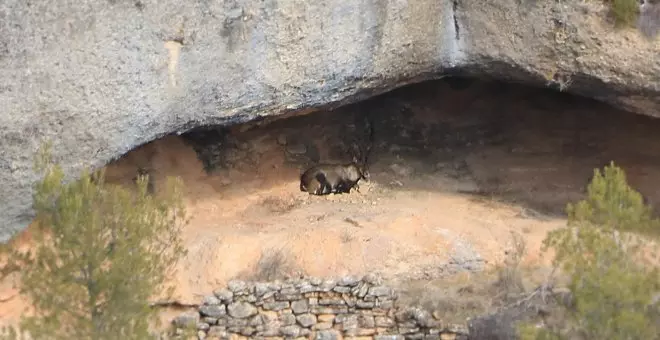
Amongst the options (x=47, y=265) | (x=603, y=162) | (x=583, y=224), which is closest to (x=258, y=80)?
(x=47, y=265)

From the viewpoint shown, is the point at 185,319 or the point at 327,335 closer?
the point at 185,319

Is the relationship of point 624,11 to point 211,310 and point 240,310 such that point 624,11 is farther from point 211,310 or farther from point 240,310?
point 211,310

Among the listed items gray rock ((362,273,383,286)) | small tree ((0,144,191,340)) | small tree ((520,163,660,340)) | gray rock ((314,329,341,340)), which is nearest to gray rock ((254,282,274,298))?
gray rock ((314,329,341,340))

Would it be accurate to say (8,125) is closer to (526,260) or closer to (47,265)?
(47,265)

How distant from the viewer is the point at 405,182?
802 centimetres

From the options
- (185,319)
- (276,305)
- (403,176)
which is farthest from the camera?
(403,176)

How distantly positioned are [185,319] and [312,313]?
1076 mm

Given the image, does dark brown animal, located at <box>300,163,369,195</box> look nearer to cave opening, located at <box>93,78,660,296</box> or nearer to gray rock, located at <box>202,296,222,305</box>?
cave opening, located at <box>93,78,660,296</box>

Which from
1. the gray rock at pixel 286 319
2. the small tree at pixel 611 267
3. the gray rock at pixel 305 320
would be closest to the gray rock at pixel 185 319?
the gray rock at pixel 286 319

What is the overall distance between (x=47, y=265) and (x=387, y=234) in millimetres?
3145

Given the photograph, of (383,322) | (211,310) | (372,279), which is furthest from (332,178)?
(211,310)

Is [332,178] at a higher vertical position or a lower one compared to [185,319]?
higher

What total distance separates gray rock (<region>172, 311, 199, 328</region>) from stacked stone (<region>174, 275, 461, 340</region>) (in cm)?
6

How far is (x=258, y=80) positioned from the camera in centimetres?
597
